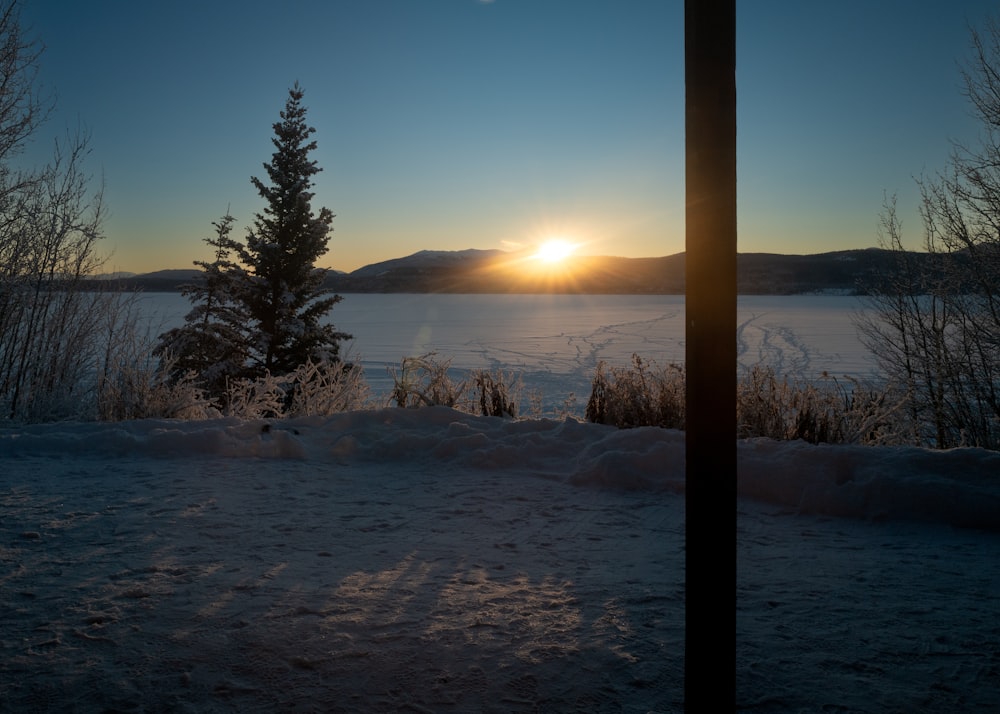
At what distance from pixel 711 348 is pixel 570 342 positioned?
29.9 meters

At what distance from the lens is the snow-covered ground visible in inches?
86.2

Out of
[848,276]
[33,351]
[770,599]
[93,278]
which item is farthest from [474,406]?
[848,276]

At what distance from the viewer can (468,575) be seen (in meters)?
3.16

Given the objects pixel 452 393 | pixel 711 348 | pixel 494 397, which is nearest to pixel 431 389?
pixel 452 393

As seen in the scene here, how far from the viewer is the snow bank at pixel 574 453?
418 cm

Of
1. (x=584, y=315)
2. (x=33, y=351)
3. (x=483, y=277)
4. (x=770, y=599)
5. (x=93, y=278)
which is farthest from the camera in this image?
(x=483, y=277)

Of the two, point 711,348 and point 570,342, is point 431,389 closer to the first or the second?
point 711,348

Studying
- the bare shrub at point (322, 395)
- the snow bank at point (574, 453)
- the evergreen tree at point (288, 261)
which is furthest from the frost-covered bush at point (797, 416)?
the evergreen tree at point (288, 261)

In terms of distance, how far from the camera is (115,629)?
255 cm

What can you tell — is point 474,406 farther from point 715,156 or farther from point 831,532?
point 715,156

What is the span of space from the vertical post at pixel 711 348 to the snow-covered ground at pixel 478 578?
0.45 m

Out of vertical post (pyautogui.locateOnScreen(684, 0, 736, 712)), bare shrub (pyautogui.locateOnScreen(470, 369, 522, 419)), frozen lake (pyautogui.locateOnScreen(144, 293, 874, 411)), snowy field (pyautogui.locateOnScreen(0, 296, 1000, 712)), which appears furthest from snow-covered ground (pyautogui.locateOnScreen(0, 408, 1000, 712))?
frozen lake (pyautogui.locateOnScreen(144, 293, 874, 411))

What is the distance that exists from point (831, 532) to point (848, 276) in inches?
3782

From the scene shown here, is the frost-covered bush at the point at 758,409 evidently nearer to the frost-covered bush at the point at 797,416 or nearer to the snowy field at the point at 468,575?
the frost-covered bush at the point at 797,416
